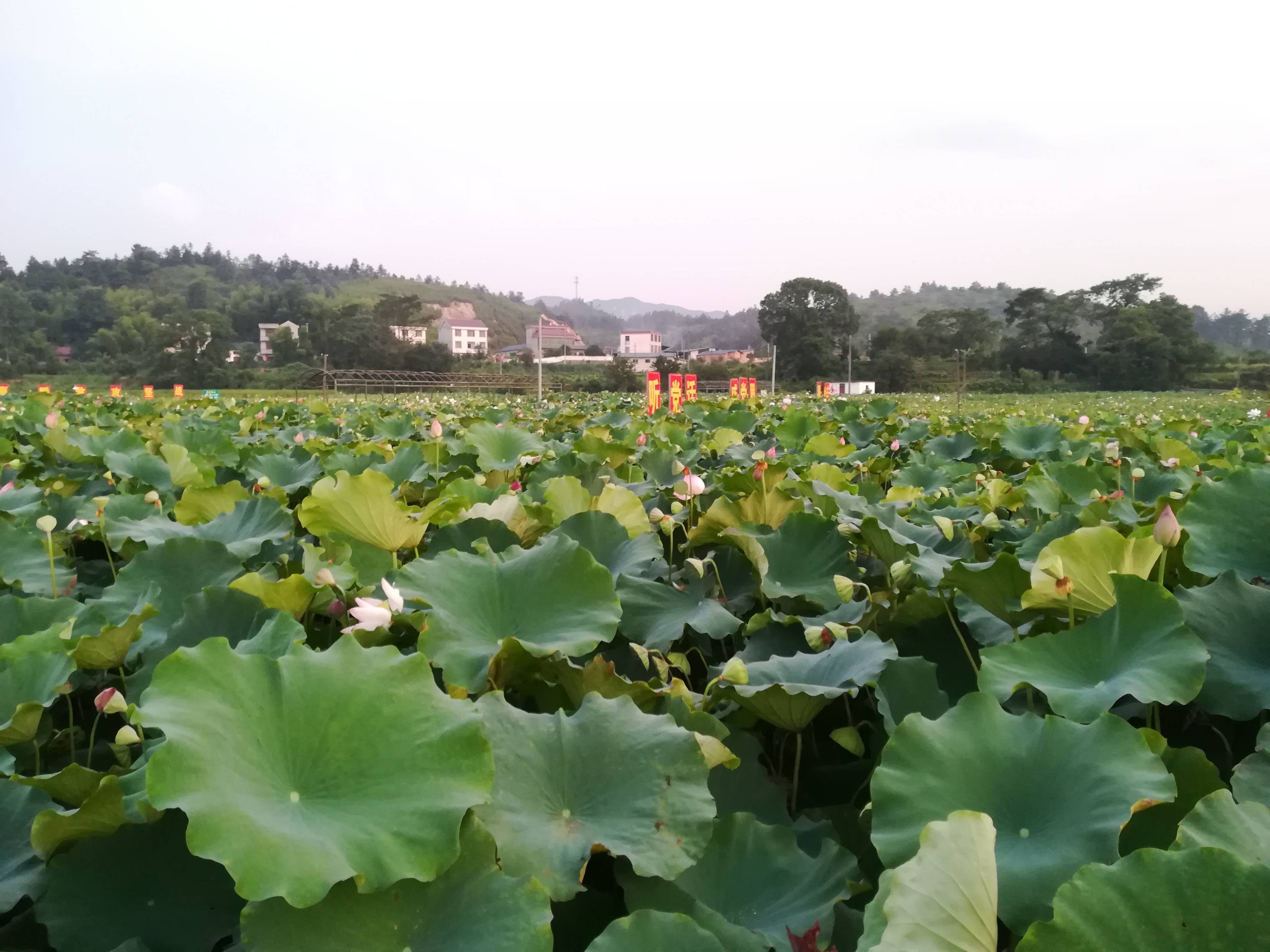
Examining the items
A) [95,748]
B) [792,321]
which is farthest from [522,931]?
[792,321]

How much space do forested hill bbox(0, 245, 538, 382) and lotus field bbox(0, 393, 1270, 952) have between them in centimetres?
4918

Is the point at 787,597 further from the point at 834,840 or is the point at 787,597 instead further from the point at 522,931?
the point at 522,931

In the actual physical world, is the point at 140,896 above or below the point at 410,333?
below

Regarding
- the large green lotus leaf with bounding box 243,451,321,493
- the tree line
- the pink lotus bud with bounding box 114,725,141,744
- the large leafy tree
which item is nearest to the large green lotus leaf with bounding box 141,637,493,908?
the pink lotus bud with bounding box 114,725,141,744

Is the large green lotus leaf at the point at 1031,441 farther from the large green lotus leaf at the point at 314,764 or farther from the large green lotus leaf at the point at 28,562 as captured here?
the large green lotus leaf at the point at 28,562

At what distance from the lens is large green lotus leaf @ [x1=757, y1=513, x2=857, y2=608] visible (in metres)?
1.30

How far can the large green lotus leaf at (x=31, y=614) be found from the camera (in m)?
1.09

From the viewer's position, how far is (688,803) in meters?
0.69

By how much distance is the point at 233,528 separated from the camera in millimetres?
1586

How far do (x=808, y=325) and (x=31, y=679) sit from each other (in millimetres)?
55430

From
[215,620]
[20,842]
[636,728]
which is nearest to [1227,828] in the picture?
[636,728]

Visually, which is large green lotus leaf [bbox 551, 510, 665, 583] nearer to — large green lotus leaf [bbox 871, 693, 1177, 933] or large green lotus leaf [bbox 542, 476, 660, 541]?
large green lotus leaf [bbox 542, 476, 660, 541]

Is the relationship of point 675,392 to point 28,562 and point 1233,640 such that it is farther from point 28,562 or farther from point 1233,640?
point 1233,640

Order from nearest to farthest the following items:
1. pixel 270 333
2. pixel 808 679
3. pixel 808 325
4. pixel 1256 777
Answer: pixel 1256 777 → pixel 808 679 → pixel 808 325 → pixel 270 333
